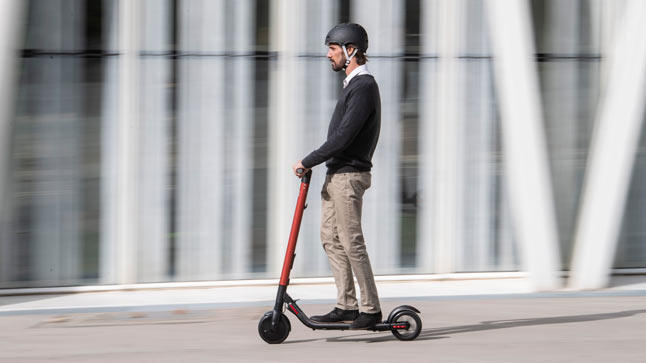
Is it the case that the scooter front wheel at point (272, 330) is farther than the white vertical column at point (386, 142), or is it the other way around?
the white vertical column at point (386, 142)

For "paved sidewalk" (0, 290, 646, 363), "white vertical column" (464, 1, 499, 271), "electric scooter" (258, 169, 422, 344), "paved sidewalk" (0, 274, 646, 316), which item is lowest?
"paved sidewalk" (0, 290, 646, 363)

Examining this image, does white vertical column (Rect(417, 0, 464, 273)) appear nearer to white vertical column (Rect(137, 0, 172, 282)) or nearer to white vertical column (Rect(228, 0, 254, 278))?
white vertical column (Rect(228, 0, 254, 278))

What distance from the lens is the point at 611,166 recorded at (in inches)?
324

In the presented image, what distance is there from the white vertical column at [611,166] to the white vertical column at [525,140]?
0.31m

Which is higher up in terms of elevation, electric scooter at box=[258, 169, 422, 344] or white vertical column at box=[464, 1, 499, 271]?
white vertical column at box=[464, 1, 499, 271]

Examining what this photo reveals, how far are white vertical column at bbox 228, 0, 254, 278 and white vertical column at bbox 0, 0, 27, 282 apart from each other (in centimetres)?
173

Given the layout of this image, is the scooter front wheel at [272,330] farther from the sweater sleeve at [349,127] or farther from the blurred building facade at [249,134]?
the blurred building facade at [249,134]

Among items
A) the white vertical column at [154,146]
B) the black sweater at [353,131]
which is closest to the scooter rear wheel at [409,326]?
the black sweater at [353,131]

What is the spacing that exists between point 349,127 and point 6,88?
3085 mm

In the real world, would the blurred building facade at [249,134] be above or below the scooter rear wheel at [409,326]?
above

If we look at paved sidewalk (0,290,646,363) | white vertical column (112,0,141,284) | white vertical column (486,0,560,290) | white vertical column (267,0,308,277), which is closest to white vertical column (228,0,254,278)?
white vertical column (267,0,308,277)

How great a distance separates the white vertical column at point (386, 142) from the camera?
839cm

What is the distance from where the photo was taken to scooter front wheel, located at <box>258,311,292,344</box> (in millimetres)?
5938

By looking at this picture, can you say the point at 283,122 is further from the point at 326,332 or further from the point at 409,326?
the point at 409,326
